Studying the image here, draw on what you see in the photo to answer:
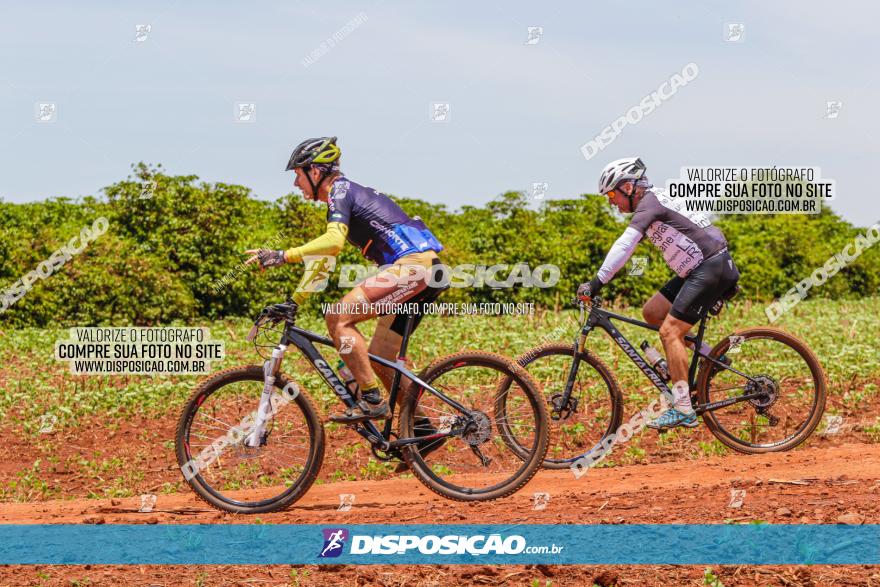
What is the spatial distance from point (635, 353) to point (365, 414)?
2829 millimetres

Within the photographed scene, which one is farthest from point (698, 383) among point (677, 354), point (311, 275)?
point (311, 275)

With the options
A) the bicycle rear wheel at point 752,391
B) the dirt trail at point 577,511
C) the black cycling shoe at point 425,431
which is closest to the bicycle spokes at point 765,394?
the bicycle rear wheel at point 752,391

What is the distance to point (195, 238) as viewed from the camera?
1739cm

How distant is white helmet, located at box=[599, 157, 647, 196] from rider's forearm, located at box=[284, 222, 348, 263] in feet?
8.72

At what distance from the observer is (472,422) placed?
6539mm

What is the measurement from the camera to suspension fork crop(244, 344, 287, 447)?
642 cm

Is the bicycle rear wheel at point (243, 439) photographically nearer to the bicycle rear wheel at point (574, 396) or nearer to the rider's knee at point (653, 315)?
the bicycle rear wheel at point (574, 396)

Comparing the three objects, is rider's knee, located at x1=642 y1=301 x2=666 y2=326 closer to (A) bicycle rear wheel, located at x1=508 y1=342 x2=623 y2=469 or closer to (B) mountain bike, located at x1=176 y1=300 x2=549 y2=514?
(A) bicycle rear wheel, located at x1=508 y1=342 x2=623 y2=469

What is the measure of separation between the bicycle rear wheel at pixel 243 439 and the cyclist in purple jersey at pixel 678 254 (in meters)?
2.69

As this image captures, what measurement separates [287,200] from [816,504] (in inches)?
524

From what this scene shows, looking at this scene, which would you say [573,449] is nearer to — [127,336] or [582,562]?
[582,562]

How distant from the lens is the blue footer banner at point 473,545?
530 cm

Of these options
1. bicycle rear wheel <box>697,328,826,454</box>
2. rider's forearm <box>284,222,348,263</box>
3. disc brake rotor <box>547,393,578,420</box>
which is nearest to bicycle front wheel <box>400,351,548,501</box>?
rider's forearm <box>284,222,348,263</box>

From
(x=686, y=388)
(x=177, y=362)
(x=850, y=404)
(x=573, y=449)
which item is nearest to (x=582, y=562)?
(x=686, y=388)
